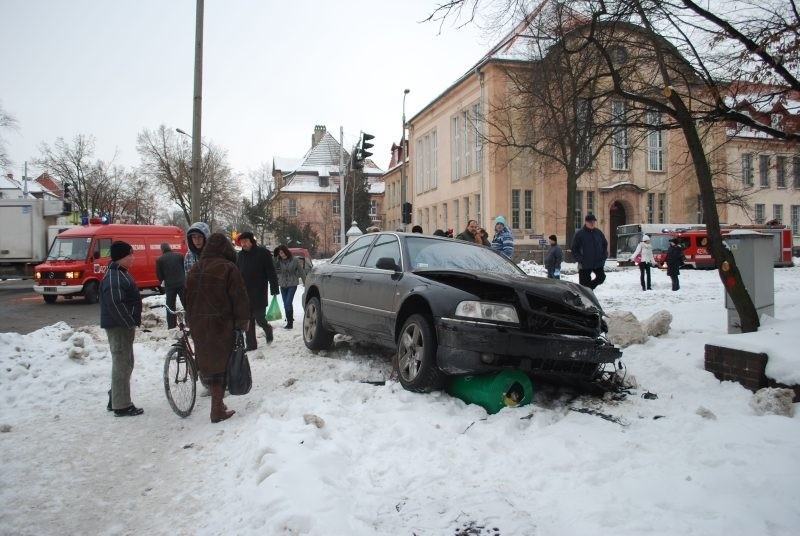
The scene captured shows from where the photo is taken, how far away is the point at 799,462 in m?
3.67

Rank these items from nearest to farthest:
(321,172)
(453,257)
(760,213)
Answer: (453,257), (760,213), (321,172)

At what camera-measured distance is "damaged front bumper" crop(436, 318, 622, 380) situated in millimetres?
4914

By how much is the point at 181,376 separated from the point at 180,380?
4 cm

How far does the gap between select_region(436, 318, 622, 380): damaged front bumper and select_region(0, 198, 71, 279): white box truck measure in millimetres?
24116

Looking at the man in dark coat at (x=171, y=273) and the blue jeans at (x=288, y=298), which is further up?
the man in dark coat at (x=171, y=273)

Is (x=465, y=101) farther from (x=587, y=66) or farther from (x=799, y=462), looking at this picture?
(x=799, y=462)

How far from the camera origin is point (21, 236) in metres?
23.7

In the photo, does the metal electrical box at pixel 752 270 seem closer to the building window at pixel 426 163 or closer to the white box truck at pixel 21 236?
the white box truck at pixel 21 236

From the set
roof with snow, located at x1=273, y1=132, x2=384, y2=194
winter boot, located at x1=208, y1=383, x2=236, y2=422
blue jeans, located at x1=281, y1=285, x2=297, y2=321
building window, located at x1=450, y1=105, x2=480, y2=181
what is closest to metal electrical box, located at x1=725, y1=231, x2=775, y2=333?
winter boot, located at x1=208, y1=383, x2=236, y2=422

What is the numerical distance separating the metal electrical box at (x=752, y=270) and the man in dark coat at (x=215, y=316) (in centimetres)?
569

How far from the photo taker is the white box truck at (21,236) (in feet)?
77.3

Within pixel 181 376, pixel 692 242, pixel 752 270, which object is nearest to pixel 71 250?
pixel 181 376

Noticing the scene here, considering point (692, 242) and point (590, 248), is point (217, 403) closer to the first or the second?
point (590, 248)

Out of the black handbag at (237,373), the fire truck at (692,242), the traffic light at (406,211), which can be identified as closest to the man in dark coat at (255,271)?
the black handbag at (237,373)
